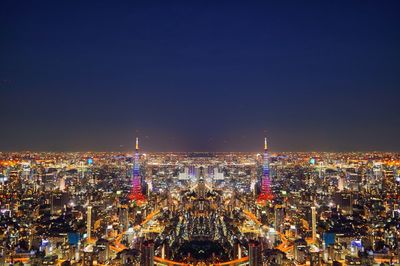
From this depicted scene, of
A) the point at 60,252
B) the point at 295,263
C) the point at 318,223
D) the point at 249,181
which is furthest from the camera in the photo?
the point at 249,181

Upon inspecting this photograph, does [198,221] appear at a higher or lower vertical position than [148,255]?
higher

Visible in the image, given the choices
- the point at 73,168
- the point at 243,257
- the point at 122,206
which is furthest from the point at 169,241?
the point at 73,168

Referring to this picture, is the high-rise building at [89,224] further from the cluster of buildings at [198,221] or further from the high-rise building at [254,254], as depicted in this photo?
the high-rise building at [254,254]

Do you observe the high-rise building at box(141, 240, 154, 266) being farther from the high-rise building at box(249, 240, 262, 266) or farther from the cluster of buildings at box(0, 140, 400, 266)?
the high-rise building at box(249, 240, 262, 266)

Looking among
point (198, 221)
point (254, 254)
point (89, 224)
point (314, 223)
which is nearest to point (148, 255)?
point (254, 254)

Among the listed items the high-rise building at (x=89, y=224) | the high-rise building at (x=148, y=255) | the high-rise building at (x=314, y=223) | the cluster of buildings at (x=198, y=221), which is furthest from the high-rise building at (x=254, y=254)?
the high-rise building at (x=89, y=224)

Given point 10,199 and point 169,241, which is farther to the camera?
point 10,199

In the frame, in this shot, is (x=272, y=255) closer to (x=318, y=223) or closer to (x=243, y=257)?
(x=243, y=257)

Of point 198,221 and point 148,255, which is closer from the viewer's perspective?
point 148,255

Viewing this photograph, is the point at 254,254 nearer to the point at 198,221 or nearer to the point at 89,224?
the point at 198,221
